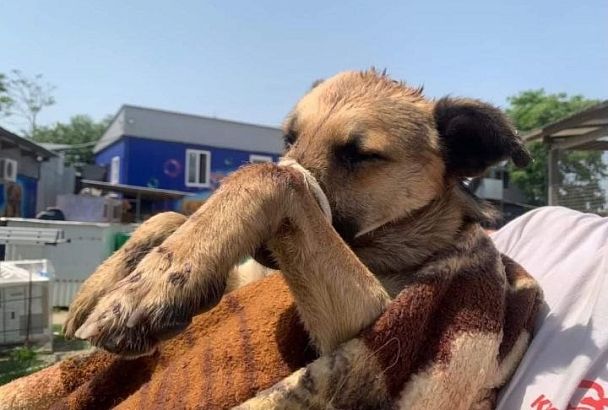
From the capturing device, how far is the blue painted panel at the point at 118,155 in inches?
1187

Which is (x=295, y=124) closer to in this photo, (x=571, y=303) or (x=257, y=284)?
(x=257, y=284)

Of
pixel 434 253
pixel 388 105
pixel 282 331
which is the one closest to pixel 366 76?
pixel 388 105

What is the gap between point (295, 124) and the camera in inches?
95.0

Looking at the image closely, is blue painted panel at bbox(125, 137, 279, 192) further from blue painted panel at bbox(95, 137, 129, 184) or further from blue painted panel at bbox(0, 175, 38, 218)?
blue painted panel at bbox(0, 175, 38, 218)

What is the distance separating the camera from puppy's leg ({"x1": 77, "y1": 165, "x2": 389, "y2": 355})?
1.48 meters

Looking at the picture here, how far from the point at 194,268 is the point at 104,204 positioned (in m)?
23.4

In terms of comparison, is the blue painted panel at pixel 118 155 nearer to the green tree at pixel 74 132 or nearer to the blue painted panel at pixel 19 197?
the blue painted panel at pixel 19 197

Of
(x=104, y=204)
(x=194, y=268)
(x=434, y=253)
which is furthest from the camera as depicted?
(x=104, y=204)

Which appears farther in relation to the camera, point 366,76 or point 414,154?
point 366,76

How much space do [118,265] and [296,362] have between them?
75 cm

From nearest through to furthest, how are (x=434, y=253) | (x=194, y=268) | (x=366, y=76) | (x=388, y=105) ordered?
(x=194, y=268) < (x=434, y=253) < (x=388, y=105) < (x=366, y=76)

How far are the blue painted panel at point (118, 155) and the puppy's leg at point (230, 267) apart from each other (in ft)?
→ 97.5

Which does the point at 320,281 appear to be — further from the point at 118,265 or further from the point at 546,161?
the point at 546,161

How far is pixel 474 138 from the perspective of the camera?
2.36 metres
